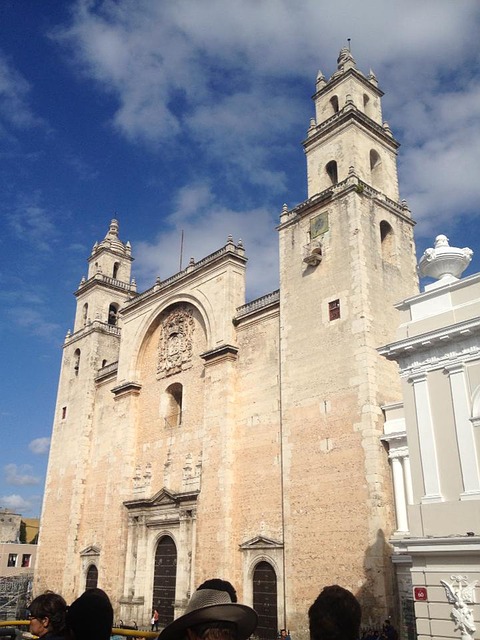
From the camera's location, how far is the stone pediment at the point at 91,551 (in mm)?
27834

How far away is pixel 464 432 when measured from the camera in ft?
38.1

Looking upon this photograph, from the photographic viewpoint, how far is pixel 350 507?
17.4 m

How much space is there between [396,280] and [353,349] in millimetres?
3951

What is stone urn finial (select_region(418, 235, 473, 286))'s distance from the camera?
13594 mm

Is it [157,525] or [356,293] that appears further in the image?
[157,525]

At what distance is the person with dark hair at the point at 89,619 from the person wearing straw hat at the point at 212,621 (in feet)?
2.61

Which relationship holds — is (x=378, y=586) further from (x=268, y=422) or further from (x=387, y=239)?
(x=387, y=239)

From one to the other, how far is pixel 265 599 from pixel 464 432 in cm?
1103

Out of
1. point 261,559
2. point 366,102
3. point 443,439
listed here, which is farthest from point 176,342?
point 443,439

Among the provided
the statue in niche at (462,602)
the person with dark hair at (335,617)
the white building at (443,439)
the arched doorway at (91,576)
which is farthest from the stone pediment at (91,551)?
the person with dark hair at (335,617)

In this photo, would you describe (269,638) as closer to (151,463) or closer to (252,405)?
(252,405)

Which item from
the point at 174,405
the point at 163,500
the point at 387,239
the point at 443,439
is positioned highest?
the point at 387,239

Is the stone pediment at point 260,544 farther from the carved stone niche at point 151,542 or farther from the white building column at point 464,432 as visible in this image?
the white building column at point 464,432

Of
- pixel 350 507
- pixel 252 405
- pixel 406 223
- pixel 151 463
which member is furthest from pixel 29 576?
pixel 406 223
